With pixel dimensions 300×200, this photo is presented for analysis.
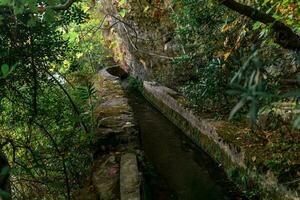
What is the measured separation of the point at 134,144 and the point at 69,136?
116 cm

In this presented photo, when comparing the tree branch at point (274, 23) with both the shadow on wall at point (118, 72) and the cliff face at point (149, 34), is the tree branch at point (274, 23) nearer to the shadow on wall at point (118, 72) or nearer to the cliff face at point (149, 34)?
the cliff face at point (149, 34)

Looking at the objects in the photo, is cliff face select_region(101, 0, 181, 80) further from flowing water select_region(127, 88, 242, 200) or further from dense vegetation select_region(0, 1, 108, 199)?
dense vegetation select_region(0, 1, 108, 199)

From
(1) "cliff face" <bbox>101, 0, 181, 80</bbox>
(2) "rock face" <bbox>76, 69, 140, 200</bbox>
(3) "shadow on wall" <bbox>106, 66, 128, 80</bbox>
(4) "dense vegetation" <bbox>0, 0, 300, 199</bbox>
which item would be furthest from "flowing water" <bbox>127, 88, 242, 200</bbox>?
(3) "shadow on wall" <bbox>106, 66, 128, 80</bbox>

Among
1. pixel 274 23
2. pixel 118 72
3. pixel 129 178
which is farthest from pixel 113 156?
pixel 118 72

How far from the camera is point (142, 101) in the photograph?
15367 millimetres

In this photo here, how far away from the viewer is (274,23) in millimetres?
4027

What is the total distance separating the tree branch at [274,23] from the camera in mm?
3988

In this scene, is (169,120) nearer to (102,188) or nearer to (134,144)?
(134,144)

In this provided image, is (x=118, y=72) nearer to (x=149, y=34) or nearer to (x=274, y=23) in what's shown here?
(x=149, y=34)

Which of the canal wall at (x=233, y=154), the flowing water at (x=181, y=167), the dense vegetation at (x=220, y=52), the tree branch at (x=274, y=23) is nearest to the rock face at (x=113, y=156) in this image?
the flowing water at (x=181, y=167)

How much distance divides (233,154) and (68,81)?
3.50m

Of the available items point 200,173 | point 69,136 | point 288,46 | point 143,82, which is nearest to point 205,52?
point 200,173

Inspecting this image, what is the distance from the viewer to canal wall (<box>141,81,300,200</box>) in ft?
17.4

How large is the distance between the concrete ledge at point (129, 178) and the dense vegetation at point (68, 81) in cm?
82
